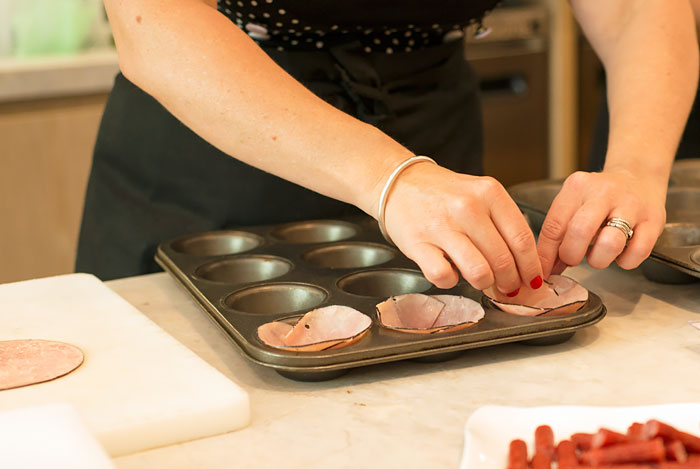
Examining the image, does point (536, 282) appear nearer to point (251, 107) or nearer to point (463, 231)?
point (463, 231)

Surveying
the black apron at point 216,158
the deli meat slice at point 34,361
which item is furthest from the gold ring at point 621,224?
the deli meat slice at point 34,361

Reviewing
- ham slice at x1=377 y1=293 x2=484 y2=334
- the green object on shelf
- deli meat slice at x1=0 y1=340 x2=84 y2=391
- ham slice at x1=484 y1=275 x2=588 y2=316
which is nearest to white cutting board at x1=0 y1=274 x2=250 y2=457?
deli meat slice at x1=0 y1=340 x2=84 y2=391

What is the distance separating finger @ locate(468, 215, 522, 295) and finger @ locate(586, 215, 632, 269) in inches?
5.2

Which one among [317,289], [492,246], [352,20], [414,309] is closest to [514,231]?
[492,246]

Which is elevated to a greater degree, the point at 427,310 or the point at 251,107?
the point at 251,107

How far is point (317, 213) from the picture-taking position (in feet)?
4.50

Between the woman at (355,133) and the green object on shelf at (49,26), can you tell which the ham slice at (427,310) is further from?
the green object on shelf at (49,26)

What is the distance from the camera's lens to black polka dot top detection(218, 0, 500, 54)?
4.12ft

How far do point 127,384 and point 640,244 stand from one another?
58 centimetres

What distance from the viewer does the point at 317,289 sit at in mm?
1015

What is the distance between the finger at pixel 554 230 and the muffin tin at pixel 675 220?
0.46 feet

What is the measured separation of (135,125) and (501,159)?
2145 mm

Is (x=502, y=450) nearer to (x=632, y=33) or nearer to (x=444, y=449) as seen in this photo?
Result: (x=444, y=449)

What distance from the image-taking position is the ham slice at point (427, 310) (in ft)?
2.98
